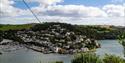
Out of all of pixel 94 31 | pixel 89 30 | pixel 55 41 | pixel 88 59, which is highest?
pixel 88 59

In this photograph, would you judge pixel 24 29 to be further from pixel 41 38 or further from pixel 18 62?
pixel 18 62

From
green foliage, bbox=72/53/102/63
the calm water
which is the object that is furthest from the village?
green foliage, bbox=72/53/102/63

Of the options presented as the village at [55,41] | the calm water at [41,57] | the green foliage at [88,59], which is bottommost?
the village at [55,41]

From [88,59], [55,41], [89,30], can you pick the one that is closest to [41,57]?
[55,41]

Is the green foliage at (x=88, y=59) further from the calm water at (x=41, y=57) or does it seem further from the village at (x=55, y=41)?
the village at (x=55, y=41)

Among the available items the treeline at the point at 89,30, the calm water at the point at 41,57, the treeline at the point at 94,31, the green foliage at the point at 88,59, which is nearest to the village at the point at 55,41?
the treeline at the point at 89,30

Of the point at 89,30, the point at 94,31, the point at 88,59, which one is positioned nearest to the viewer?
the point at 88,59

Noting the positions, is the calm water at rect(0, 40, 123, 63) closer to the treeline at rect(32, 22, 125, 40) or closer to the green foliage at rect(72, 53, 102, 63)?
the treeline at rect(32, 22, 125, 40)

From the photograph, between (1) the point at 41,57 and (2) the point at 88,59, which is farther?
(1) the point at 41,57

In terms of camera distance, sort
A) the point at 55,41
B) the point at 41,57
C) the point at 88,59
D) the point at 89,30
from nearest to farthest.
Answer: the point at 88,59
the point at 41,57
the point at 55,41
the point at 89,30

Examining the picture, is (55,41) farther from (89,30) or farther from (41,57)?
(41,57)

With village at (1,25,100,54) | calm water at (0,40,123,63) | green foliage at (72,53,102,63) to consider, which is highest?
green foliage at (72,53,102,63)
